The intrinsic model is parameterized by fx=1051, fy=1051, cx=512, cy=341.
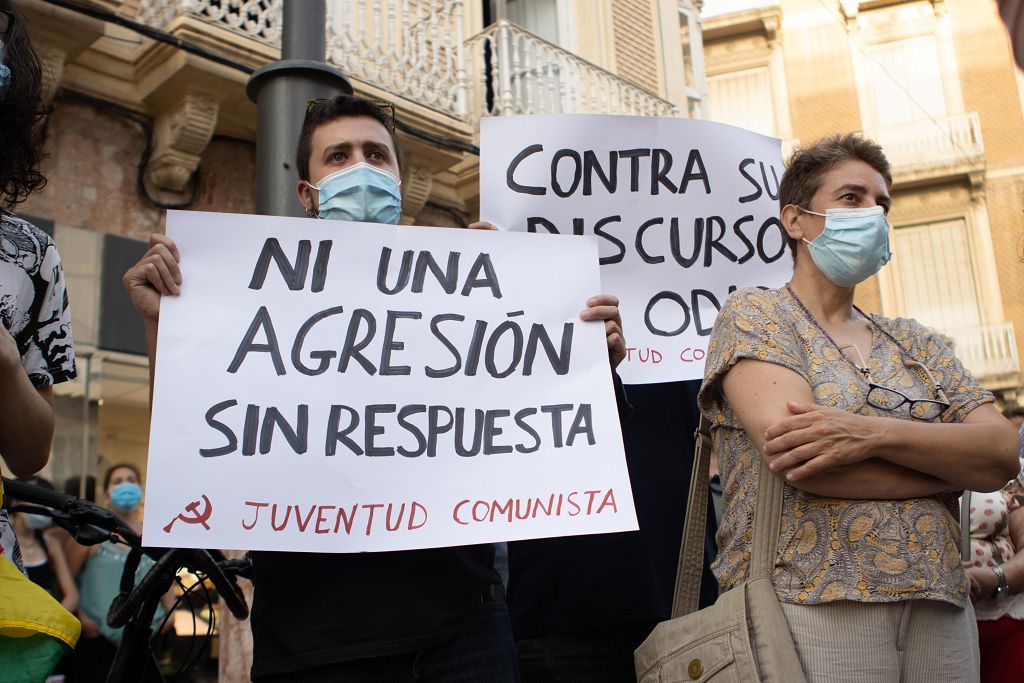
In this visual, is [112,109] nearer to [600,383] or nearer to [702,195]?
[702,195]

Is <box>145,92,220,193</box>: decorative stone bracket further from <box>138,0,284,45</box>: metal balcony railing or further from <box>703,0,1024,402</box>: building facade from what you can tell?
<box>703,0,1024,402</box>: building facade

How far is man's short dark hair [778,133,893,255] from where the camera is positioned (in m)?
2.69

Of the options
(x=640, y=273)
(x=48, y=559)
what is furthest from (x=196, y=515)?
(x=48, y=559)

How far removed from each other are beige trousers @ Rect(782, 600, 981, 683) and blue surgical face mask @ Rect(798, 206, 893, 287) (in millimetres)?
825

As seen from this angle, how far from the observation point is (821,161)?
2.70 m

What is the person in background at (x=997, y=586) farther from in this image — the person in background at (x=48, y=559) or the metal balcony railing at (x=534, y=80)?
the metal balcony railing at (x=534, y=80)

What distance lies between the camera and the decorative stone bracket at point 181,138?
7602mm

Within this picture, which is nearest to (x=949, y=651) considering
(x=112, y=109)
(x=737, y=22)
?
(x=112, y=109)

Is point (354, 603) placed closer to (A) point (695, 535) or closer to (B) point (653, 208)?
(A) point (695, 535)

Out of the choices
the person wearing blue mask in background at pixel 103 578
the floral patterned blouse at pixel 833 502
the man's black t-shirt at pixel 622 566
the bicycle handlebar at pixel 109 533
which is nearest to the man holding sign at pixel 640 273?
the man's black t-shirt at pixel 622 566

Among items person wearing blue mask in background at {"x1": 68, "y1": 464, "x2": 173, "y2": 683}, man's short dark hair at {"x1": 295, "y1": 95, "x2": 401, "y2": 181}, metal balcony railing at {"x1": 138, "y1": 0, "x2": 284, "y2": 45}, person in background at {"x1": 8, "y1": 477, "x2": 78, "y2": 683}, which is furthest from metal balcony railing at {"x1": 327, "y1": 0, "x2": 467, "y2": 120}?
man's short dark hair at {"x1": 295, "y1": 95, "x2": 401, "y2": 181}

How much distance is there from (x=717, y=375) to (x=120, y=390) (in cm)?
588

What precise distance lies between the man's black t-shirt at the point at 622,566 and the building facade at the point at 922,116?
17638mm

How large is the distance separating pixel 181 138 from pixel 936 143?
1617cm
